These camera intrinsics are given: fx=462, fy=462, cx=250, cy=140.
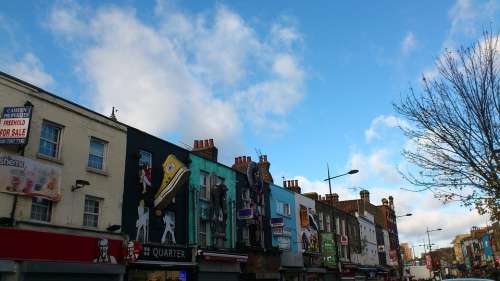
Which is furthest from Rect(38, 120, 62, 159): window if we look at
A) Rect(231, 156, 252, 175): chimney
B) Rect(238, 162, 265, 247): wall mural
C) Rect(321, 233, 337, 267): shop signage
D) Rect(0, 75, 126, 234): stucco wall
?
Rect(321, 233, 337, 267): shop signage

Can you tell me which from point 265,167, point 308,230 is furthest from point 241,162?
point 308,230

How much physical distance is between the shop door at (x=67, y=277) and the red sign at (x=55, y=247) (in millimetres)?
559

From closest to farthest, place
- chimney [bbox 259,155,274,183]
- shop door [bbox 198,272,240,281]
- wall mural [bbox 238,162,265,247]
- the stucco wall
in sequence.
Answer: the stucco wall
shop door [bbox 198,272,240,281]
wall mural [bbox 238,162,265,247]
chimney [bbox 259,155,274,183]

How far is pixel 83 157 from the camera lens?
1914cm

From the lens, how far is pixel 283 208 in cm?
3634

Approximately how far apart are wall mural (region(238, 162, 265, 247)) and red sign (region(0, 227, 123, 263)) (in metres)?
11.3

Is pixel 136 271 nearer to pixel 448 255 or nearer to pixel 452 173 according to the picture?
pixel 452 173

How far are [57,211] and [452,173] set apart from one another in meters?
14.0

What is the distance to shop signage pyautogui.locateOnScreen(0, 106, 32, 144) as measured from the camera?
15.6 meters

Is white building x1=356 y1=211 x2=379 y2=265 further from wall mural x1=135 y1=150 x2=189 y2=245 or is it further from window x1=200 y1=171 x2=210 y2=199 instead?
wall mural x1=135 y1=150 x2=189 y2=245

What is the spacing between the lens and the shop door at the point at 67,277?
15999mm

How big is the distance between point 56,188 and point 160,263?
632 centimetres

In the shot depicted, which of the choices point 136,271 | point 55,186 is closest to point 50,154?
point 55,186

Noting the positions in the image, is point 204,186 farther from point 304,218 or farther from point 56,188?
point 304,218
